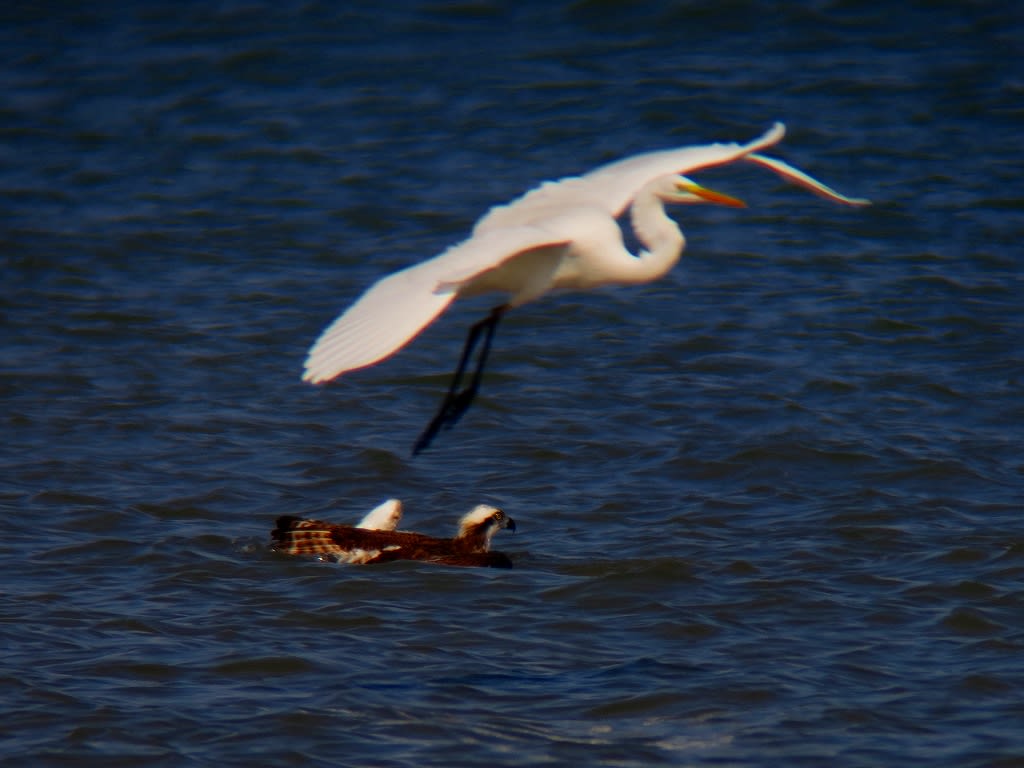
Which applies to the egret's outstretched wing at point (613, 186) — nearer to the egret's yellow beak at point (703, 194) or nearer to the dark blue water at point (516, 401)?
A: the egret's yellow beak at point (703, 194)

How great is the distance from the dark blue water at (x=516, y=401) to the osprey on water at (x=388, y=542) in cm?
10

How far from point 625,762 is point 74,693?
2.14 m

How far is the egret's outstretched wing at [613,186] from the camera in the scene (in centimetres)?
687

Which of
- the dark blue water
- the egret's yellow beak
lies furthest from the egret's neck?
the dark blue water

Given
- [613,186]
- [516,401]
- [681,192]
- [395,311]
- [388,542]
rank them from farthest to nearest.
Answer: [516,401] → [388,542] → [681,192] → [613,186] → [395,311]

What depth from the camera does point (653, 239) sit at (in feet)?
23.7

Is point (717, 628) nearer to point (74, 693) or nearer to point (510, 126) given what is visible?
point (74, 693)

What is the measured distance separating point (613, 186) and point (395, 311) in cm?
206

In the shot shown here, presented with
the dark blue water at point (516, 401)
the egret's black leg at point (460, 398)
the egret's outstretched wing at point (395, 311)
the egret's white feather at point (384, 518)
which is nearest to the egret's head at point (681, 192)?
the egret's black leg at point (460, 398)

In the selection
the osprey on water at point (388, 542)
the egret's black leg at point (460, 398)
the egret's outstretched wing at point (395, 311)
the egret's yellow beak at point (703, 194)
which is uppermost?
the egret's yellow beak at point (703, 194)

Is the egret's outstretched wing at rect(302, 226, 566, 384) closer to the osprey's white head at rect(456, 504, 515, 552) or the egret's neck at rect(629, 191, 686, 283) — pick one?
the egret's neck at rect(629, 191, 686, 283)

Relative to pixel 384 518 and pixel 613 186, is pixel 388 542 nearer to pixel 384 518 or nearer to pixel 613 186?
pixel 384 518

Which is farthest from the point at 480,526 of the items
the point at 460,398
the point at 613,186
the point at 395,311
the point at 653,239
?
the point at 395,311

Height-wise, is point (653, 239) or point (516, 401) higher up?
point (653, 239)
